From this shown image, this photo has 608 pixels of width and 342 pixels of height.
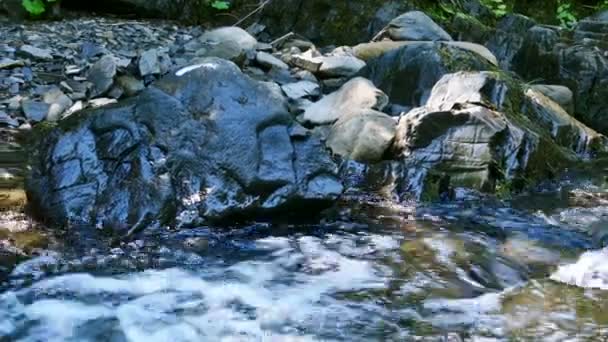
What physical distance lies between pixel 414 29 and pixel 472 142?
3.85 metres

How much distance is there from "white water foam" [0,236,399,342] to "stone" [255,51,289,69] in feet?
14.3

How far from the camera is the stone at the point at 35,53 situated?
7840 mm

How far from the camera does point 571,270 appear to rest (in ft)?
11.7

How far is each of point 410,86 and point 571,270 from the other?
3.25 metres

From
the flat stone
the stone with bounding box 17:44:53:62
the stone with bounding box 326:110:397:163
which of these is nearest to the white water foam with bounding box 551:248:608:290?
the stone with bounding box 326:110:397:163

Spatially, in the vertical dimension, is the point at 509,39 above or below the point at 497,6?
below

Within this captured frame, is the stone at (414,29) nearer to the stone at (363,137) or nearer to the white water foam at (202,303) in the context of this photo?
the stone at (363,137)

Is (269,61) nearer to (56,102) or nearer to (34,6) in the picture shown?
(56,102)

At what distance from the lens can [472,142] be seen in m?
5.00

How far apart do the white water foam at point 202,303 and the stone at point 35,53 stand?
205 inches

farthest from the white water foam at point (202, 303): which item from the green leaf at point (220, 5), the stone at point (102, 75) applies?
the green leaf at point (220, 5)

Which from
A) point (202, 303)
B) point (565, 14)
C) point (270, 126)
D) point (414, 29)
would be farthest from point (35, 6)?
point (565, 14)

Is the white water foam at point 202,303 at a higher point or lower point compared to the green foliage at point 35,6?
lower

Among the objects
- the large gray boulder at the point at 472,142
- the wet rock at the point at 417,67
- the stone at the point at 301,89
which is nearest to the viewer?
the large gray boulder at the point at 472,142
